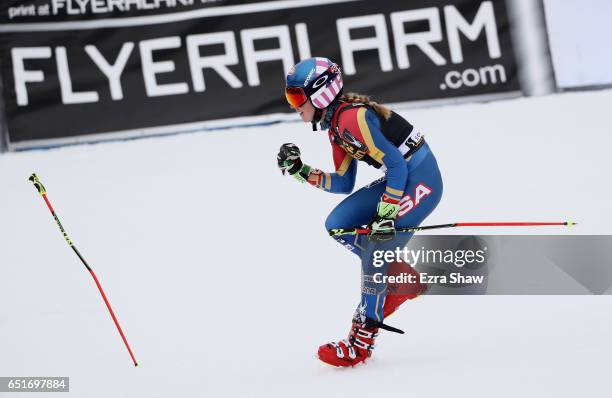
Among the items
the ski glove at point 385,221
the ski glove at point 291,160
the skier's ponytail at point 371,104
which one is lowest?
the ski glove at point 385,221

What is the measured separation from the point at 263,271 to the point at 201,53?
13.7 feet

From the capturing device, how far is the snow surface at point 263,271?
3.90m

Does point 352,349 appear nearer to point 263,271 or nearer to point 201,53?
point 263,271

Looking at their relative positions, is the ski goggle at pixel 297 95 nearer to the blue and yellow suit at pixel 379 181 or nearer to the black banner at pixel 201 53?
the blue and yellow suit at pixel 379 181

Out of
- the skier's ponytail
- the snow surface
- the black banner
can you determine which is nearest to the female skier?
the skier's ponytail

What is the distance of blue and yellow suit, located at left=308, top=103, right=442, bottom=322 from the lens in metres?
3.87

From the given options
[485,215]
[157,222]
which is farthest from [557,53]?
[157,222]

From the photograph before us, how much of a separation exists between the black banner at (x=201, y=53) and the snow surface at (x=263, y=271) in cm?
38

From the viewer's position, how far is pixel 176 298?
5301 mm

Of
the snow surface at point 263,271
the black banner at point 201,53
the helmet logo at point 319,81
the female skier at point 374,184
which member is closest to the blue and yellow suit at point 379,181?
the female skier at point 374,184

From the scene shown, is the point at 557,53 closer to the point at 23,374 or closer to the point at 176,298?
the point at 176,298

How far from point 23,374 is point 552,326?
2.80m

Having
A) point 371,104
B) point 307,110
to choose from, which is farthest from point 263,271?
point 371,104

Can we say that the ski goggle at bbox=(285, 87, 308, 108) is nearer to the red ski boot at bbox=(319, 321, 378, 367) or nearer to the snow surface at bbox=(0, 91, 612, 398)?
the red ski boot at bbox=(319, 321, 378, 367)
